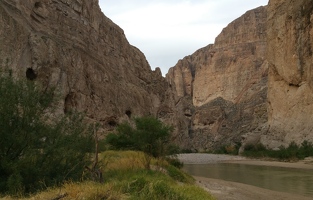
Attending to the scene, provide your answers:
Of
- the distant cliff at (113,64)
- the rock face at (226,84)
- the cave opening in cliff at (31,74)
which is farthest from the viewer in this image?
the rock face at (226,84)

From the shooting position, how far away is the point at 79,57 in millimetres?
41906

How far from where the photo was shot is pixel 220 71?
5197 inches

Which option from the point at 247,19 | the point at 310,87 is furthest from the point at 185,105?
the point at 310,87

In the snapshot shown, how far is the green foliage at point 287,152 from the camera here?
41.6m

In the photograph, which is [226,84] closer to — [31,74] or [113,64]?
[113,64]

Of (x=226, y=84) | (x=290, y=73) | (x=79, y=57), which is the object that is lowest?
(x=290, y=73)

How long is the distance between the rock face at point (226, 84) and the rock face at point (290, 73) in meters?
22.2

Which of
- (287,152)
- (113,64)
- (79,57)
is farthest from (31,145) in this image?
(113,64)

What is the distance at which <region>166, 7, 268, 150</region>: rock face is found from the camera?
90312mm

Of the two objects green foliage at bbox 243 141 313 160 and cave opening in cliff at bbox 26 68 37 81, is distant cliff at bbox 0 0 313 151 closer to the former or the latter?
cave opening in cliff at bbox 26 68 37 81

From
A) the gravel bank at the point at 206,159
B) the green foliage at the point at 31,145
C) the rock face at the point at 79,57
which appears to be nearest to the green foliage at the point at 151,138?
the rock face at the point at 79,57

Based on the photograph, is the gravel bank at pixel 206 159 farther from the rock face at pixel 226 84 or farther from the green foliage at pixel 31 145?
the green foliage at pixel 31 145

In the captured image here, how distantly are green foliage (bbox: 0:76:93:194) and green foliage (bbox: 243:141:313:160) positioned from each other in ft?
121

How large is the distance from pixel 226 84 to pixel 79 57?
3627 inches
